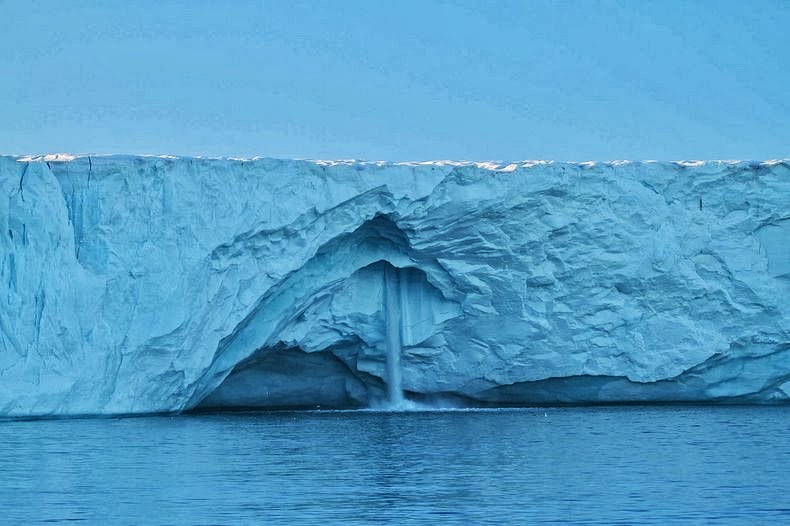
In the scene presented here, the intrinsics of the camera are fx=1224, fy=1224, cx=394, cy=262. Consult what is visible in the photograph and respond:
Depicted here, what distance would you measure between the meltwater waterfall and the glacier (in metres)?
0.04

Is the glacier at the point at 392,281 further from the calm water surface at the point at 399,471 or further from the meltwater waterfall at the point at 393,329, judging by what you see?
the calm water surface at the point at 399,471

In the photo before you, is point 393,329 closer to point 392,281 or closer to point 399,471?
point 392,281

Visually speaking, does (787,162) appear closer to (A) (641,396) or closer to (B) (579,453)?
(A) (641,396)

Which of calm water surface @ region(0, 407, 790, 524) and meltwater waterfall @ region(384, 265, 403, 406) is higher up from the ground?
meltwater waterfall @ region(384, 265, 403, 406)

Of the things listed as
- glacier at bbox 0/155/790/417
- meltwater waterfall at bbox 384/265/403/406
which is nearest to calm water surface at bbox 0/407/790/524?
glacier at bbox 0/155/790/417

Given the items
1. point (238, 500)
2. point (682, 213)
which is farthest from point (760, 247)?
point (238, 500)

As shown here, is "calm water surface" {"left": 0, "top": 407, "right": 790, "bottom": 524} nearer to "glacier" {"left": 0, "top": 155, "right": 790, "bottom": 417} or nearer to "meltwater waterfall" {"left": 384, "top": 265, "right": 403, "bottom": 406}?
"glacier" {"left": 0, "top": 155, "right": 790, "bottom": 417}

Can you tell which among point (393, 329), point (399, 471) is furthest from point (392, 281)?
point (399, 471)

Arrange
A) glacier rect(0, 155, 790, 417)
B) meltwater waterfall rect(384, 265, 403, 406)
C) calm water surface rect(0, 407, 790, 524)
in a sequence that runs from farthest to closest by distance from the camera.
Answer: meltwater waterfall rect(384, 265, 403, 406), glacier rect(0, 155, 790, 417), calm water surface rect(0, 407, 790, 524)

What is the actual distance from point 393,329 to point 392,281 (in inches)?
35.8

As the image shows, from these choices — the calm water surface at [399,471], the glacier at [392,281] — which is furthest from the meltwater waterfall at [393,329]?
the calm water surface at [399,471]

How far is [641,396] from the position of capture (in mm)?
22859

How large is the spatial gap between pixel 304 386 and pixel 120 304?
504 cm

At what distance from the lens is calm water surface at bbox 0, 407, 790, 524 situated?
945 cm
